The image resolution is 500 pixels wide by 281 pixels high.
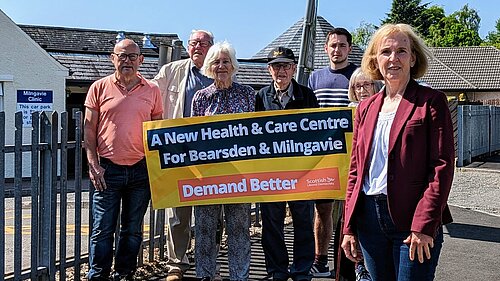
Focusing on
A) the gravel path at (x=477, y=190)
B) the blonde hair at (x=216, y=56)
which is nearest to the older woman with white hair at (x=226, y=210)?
the blonde hair at (x=216, y=56)

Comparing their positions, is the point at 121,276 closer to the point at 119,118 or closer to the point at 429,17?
the point at 119,118

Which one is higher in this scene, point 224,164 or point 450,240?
point 224,164

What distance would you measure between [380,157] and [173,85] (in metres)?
3.31

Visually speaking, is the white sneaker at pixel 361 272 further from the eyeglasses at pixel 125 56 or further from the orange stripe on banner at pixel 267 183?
the eyeglasses at pixel 125 56

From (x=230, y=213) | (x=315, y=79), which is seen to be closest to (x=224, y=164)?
(x=230, y=213)

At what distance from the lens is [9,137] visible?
1858 centimetres

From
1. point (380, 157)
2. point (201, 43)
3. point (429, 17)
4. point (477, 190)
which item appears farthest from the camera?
point (429, 17)

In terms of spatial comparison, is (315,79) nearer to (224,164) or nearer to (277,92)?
(277,92)

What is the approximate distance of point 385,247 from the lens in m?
3.59

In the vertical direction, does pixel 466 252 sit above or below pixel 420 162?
below

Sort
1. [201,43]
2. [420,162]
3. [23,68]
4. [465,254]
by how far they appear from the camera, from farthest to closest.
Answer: [23,68], [465,254], [201,43], [420,162]

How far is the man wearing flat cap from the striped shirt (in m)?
0.44

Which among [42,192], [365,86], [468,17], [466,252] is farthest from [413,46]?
[468,17]

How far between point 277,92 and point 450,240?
4101 mm
